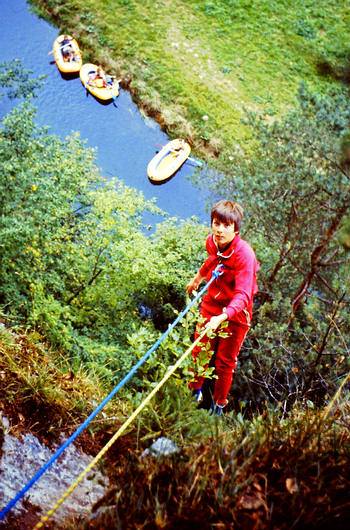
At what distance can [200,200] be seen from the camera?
47.9 feet

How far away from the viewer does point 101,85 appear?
16234 mm

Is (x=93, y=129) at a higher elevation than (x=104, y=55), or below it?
below

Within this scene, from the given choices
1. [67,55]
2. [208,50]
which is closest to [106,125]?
[67,55]

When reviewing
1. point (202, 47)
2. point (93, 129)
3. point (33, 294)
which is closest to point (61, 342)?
point (33, 294)

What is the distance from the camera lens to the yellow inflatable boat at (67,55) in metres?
16.8

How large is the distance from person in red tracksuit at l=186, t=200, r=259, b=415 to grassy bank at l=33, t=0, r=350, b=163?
11566mm

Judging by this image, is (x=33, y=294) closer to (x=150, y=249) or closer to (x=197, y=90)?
(x=150, y=249)

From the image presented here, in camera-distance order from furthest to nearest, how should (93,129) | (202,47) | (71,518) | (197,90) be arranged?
(202,47) < (197,90) < (93,129) < (71,518)

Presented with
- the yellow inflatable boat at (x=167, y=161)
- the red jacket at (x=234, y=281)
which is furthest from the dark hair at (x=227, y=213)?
the yellow inflatable boat at (x=167, y=161)

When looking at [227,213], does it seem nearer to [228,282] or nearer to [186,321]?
[228,282]

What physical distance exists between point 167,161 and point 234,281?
35.1ft

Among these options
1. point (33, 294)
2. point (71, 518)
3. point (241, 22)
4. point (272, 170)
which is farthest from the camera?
point (241, 22)

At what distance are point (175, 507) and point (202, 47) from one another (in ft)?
67.4

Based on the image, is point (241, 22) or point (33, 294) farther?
point (241, 22)
